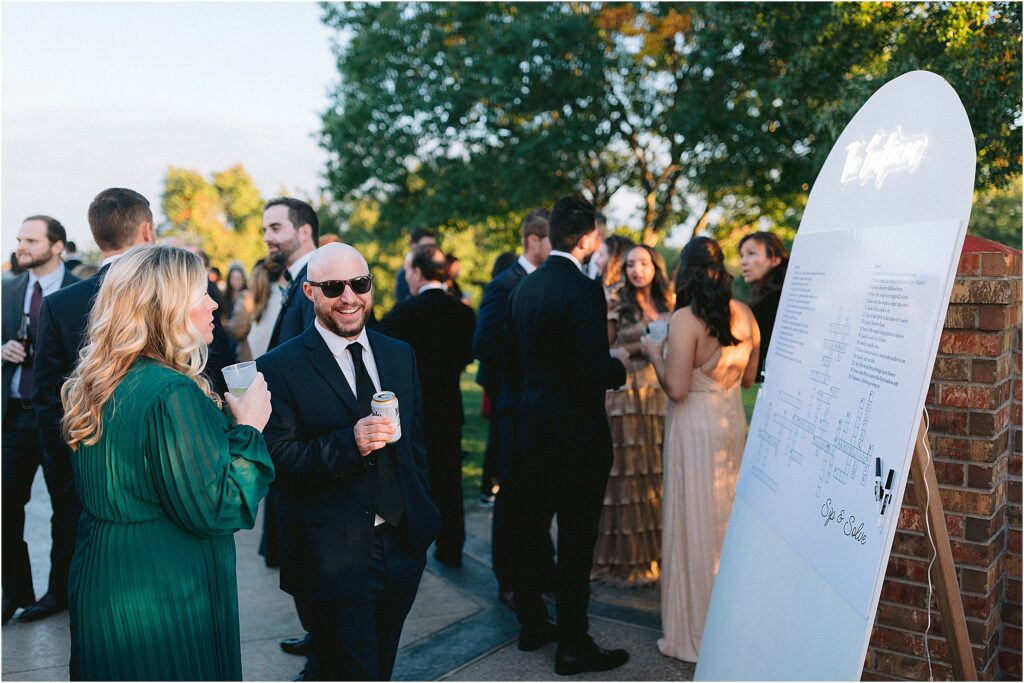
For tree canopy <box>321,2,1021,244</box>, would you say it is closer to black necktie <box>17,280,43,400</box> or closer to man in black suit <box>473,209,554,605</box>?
man in black suit <box>473,209,554,605</box>

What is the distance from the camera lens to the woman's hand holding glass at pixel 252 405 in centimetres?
247

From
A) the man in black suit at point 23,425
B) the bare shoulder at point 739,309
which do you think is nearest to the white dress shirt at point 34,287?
the man in black suit at point 23,425

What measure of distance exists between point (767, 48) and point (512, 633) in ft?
35.5

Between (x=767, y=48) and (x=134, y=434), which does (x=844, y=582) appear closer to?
(x=134, y=434)

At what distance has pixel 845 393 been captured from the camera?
262 cm

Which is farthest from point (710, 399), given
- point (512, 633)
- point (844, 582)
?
point (844, 582)

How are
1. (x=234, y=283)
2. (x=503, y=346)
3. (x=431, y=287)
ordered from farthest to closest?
(x=234, y=283) → (x=431, y=287) → (x=503, y=346)

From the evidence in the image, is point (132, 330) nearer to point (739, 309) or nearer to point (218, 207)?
point (739, 309)

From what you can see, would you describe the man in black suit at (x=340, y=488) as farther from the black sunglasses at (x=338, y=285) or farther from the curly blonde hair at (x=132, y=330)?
the curly blonde hair at (x=132, y=330)

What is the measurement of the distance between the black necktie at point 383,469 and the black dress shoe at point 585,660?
152 centimetres

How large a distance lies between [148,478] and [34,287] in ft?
10.0

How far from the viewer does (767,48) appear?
12.6m

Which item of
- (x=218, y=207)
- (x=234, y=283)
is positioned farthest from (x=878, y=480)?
(x=218, y=207)

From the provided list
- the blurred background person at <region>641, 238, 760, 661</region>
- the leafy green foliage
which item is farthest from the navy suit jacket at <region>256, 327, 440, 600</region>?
the leafy green foliage
